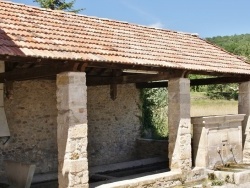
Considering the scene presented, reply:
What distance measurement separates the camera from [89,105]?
1131 centimetres

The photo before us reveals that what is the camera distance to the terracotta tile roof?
6.71m

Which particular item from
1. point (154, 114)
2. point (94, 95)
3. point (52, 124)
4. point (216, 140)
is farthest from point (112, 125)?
point (216, 140)

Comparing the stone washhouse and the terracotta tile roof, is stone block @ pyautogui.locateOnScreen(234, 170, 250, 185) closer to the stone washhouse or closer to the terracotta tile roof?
the stone washhouse

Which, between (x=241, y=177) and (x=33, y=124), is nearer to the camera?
(x=241, y=177)

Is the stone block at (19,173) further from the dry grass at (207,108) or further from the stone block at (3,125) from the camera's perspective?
the dry grass at (207,108)

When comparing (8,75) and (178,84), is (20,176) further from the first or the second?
(178,84)

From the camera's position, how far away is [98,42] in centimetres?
815

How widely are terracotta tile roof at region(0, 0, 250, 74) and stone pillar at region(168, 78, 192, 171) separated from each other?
1.80 feet

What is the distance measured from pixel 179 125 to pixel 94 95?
11.4 ft

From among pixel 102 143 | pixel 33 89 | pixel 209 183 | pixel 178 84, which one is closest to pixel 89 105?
pixel 102 143

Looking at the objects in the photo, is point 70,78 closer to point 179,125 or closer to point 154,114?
point 179,125

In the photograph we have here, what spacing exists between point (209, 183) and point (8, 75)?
519cm

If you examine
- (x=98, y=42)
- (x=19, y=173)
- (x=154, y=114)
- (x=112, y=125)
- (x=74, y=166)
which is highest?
(x=98, y=42)

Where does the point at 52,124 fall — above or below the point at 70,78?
below
